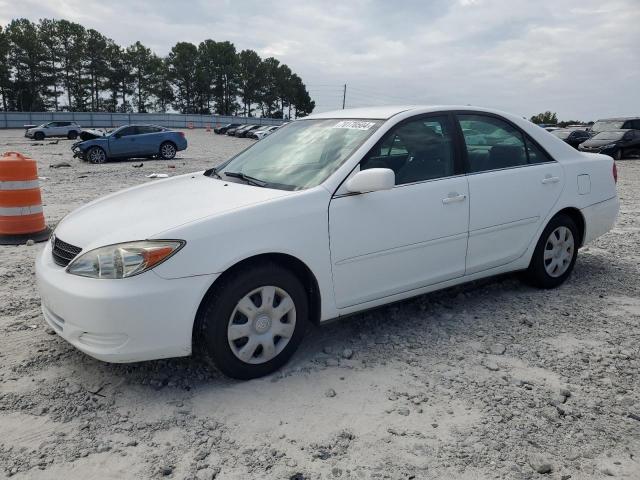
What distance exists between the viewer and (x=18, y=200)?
6.38m

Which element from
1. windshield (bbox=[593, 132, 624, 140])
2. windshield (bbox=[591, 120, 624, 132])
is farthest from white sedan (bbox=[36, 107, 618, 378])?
windshield (bbox=[591, 120, 624, 132])

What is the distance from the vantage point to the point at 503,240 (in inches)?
167

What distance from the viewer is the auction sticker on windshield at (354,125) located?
150 inches

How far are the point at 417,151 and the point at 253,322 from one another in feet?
5.80

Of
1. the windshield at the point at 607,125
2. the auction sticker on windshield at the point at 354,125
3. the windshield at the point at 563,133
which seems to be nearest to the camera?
the auction sticker on windshield at the point at 354,125

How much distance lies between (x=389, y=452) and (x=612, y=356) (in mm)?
1912

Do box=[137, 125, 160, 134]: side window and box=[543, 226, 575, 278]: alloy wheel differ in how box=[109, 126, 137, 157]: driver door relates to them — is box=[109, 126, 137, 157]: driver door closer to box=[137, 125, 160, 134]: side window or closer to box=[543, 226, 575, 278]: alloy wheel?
box=[137, 125, 160, 134]: side window

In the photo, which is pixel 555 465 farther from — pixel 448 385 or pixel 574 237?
pixel 574 237

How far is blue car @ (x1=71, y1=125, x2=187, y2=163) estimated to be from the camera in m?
17.9

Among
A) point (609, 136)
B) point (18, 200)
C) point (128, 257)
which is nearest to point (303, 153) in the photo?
point (128, 257)

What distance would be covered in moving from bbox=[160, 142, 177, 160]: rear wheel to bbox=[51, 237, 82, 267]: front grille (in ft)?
55.6

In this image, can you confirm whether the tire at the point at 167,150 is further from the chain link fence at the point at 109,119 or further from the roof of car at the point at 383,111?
the chain link fence at the point at 109,119

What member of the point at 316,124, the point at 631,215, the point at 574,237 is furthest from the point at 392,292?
the point at 631,215

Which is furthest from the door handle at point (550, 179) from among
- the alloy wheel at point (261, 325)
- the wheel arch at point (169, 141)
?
the wheel arch at point (169, 141)
